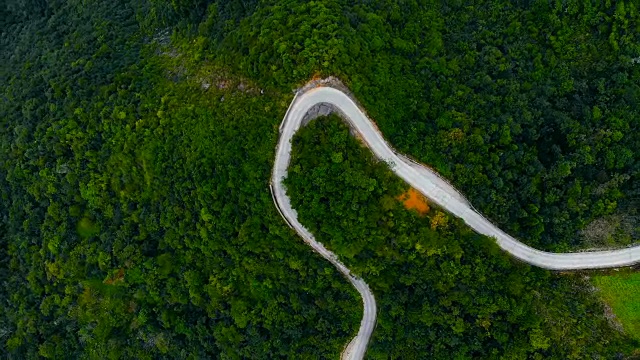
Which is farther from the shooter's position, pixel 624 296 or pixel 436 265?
pixel 436 265

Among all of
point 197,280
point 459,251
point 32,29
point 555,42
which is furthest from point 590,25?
point 32,29

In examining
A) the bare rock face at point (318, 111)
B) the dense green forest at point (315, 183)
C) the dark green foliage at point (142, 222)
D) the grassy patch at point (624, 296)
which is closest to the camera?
the grassy patch at point (624, 296)

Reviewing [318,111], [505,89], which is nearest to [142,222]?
[318,111]

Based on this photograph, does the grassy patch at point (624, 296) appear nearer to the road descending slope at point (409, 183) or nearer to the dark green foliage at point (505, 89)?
the road descending slope at point (409, 183)

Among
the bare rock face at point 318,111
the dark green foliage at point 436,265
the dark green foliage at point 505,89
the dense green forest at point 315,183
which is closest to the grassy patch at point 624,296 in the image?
the dark green foliage at point 436,265

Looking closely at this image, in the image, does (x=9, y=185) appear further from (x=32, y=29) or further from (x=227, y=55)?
(x=227, y=55)

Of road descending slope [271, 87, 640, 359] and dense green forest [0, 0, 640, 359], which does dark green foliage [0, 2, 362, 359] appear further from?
road descending slope [271, 87, 640, 359]

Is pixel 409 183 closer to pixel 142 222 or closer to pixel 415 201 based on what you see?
pixel 415 201
